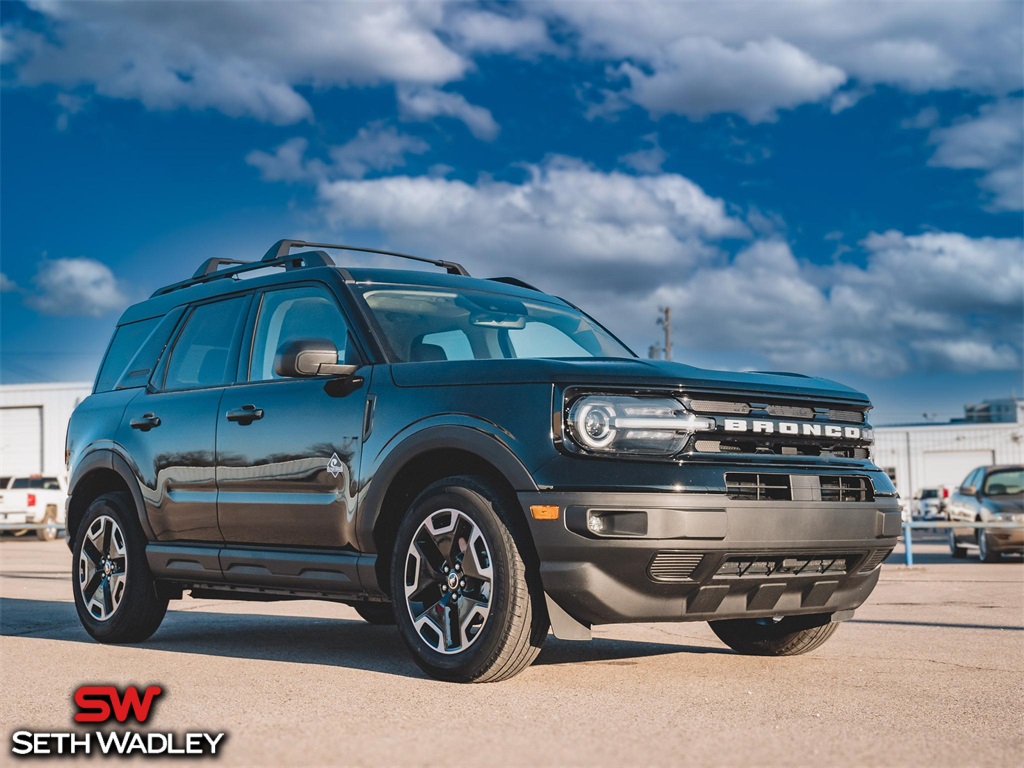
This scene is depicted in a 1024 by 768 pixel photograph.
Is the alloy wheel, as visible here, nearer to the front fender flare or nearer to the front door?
the front door

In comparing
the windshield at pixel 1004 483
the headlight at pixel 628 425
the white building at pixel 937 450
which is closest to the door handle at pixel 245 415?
the headlight at pixel 628 425

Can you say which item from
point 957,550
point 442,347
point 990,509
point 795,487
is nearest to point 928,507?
point 957,550

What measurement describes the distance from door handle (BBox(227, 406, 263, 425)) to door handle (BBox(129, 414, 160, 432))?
2.80 ft

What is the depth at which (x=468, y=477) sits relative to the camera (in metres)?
5.56

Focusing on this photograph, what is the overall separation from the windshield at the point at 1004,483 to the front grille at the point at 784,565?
14.5 m

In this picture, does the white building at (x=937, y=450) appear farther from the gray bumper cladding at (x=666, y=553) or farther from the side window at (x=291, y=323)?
the gray bumper cladding at (x=666, y=553)

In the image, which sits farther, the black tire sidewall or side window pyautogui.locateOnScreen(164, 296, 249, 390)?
side window pyautogui.locateOnScreen(164, 296, 249, 390)

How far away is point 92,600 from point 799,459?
447 cm

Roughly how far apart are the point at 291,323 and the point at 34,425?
49.5 metres

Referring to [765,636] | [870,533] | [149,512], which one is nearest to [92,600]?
[149,512]

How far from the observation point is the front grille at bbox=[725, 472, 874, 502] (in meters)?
5.36

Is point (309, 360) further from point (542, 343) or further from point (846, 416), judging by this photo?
point (846, 416)

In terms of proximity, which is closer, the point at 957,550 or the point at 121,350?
the point at 121,350

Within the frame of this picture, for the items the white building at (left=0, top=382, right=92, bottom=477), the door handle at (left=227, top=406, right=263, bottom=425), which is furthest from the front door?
the white building at (left=0, top=382, right=92, bottom=477)
